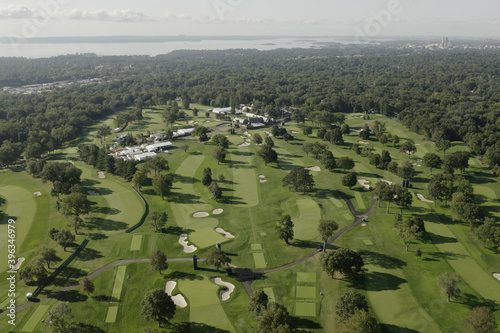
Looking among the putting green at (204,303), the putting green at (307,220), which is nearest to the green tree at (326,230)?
the putting green at (307,220)

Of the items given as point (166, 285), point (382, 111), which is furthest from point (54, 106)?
point (382, 111)

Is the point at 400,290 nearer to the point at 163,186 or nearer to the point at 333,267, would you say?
the point at 333,267

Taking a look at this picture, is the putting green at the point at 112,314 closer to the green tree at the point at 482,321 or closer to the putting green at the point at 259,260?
the putting green at the point at 259,260

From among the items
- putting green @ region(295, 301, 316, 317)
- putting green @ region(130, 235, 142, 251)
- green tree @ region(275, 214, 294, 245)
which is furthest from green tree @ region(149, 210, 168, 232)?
putting green @ region(295, 301, 316, 317)

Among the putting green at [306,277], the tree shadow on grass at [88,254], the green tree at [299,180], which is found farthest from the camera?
the green tree at [299,180]

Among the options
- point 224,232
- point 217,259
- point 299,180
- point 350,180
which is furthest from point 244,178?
point 217,259

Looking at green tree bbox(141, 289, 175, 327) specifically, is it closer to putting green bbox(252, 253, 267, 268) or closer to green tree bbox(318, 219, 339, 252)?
putting green bbox(252, 253, 267, 268)

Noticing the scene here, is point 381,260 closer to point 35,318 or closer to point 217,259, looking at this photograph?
point 217,259
